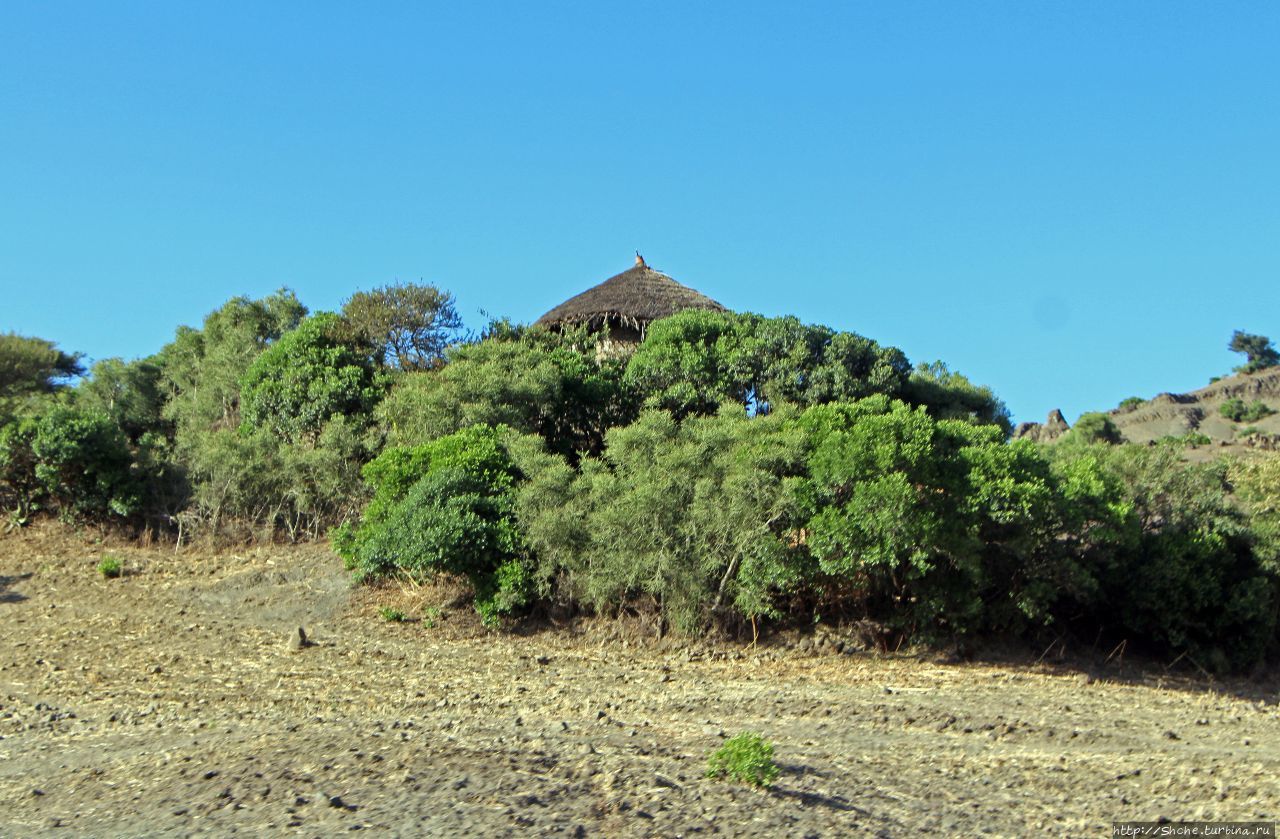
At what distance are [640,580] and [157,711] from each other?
5.98m

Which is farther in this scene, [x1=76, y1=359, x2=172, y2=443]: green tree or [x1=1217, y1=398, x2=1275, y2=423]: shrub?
[x1=1217, y1=398, x2=1275, y2=423]: shrub

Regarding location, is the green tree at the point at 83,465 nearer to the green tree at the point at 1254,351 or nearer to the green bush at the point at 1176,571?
the green bush at the point at 1176,571

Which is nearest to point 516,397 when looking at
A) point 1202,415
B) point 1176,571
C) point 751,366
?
point 751,366

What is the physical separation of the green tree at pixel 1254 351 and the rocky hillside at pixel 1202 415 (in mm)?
4740

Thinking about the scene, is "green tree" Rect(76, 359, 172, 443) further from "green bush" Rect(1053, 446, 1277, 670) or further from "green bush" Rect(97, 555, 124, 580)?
"green bush" Rect(1053, 446, 1277, 670)

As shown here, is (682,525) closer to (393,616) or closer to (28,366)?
(393,616)

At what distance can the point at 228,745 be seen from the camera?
8695 millimetres

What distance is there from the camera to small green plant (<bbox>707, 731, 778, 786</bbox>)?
7.80m

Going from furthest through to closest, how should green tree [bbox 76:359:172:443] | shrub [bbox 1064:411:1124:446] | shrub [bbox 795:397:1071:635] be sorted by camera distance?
shrub [bbox 1064:411:1124:446] < green tree [bbox 76:359:172:443] < shrub [bbox 795:397:1071:635]

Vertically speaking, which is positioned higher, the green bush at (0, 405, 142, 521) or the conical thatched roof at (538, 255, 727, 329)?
the conical thatched roof at (538, 255, 727, 329)

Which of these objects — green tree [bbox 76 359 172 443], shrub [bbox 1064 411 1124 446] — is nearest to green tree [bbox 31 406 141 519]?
green tree [bbox 76 359 172 443]

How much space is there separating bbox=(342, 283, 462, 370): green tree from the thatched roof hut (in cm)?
263

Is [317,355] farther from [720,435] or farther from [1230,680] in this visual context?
[1230,680]

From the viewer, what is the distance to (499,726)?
1016 centimetres
